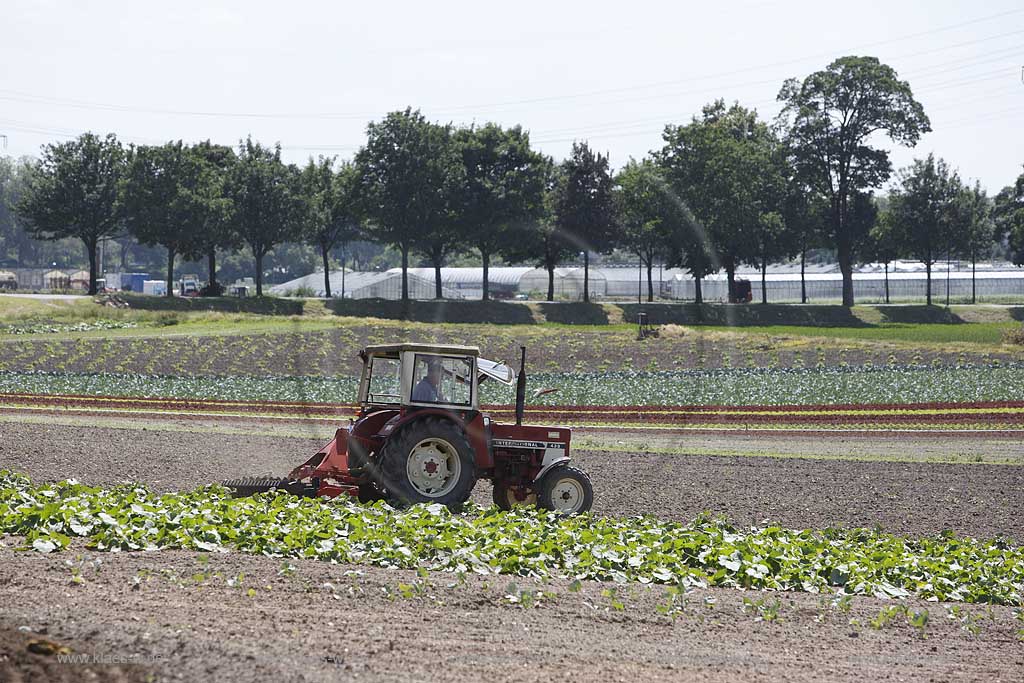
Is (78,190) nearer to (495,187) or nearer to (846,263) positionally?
(495,187)

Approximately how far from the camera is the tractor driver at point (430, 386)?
15.3 meters

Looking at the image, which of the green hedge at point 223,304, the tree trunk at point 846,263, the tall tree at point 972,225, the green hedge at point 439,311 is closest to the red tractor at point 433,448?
the green hedge at point 439,311

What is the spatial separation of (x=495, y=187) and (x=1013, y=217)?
3746 cm

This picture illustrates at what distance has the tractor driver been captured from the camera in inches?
603

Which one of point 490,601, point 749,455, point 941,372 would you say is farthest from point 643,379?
point 490,601

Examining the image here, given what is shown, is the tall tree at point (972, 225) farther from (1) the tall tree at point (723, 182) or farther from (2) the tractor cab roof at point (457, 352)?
(2) the tractor cab roof at point (457, 352)

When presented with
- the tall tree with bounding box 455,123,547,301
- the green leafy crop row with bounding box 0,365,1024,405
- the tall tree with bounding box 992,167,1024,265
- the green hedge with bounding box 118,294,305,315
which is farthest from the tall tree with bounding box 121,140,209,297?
the tall tree with bounding box 992,167,1024,265

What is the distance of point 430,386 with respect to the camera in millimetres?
15375

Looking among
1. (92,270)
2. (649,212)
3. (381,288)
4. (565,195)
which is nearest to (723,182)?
(649,212)

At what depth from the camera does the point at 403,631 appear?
907cm

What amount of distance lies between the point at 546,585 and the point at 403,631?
7.22 feet

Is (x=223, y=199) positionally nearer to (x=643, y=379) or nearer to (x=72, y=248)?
(x=643, y=379)

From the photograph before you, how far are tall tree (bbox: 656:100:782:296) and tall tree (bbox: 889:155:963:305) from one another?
1180 centimetres

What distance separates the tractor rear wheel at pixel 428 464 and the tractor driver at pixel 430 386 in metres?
0.35
